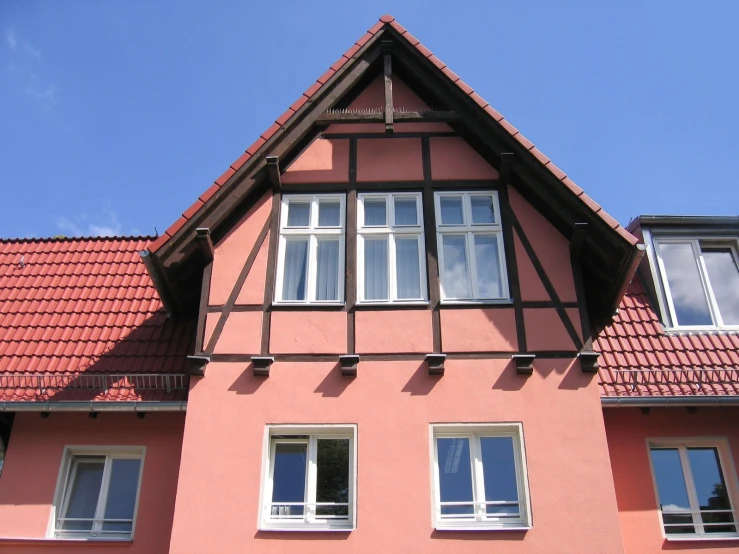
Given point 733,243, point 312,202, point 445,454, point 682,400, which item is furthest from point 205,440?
point 733,243

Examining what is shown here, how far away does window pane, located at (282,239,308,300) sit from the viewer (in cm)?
1042

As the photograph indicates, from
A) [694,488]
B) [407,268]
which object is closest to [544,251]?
[407,268]

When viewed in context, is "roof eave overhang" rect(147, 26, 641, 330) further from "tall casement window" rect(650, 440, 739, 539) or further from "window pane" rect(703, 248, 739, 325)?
"window pane" rect(703, 248, 739, 325)

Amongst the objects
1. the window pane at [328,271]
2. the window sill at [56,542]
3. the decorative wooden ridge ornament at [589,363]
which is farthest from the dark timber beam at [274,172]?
the window sill at [56,542]

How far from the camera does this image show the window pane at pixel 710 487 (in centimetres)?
972

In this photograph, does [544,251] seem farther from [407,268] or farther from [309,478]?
[309,478]

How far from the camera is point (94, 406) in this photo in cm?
998

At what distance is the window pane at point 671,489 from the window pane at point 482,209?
3901 mm

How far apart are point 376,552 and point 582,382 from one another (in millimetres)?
3328

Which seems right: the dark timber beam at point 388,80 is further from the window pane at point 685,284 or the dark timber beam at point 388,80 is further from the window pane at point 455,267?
the window pane at point 685,284

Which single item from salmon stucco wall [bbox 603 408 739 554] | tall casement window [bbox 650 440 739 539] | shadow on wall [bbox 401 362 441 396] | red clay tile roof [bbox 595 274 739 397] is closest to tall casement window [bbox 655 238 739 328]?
red clay tile roof [bbox 595 274 739 397]

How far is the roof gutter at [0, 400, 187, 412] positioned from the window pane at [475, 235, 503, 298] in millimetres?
4287

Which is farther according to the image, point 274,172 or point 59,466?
point 274,172

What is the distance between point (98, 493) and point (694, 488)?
7.92 m
